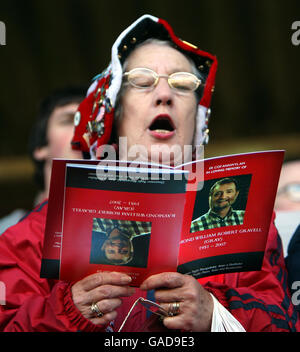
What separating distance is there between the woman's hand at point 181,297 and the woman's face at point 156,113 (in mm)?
483

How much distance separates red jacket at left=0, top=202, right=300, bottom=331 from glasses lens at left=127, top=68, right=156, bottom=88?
20.3 inches

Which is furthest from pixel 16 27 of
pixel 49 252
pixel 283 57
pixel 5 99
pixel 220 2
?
pixel 49 252

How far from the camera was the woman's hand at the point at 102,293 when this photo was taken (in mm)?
1190

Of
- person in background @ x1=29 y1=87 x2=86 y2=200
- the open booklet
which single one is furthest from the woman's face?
person in background @ x1=29 y1=87 x2=86 y2=200

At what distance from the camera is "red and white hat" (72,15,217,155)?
1.63m

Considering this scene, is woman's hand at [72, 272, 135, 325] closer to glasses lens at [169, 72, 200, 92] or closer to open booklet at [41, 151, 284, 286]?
open booklet at [41, 151, 284, 286]

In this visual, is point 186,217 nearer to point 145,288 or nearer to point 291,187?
point 145,288

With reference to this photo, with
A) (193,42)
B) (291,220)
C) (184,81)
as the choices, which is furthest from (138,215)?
(193,42)

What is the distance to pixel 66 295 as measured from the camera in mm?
1243

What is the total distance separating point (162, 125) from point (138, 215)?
50 cm

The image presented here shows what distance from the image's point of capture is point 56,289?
49.6 inches

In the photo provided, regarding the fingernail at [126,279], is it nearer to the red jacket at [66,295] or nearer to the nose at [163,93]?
the red jacket at [66,295]

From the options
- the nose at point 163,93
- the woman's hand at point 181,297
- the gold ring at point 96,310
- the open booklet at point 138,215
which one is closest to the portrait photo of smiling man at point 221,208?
the open booklet at point 138,215

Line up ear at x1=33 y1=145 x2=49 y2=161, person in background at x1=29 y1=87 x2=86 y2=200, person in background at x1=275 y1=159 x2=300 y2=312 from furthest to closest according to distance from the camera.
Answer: ear at x1=33 y1=145 x2=49 y2=161 < person in background at x1=29 y1=87 x2=86 y2=200 < person in background at x1=275 y1=159 x2=300 y2=312
